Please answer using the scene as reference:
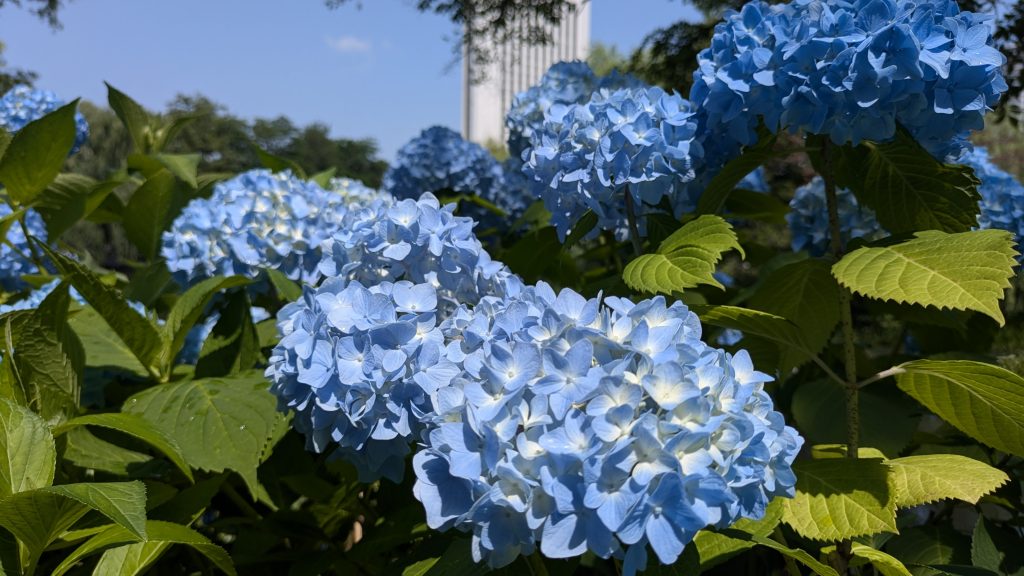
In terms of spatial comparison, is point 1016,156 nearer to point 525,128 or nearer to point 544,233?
point 525,128

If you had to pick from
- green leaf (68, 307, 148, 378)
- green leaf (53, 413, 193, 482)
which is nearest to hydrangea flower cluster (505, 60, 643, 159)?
green leaf (68, 307, 148, 378)

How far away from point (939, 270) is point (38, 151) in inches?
75.7

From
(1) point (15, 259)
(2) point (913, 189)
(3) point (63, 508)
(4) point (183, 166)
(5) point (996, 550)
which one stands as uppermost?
(2) point (913, 189)

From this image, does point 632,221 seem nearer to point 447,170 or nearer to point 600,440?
point 600,440

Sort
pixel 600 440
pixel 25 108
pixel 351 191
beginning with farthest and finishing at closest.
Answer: pixel 25 108 → pixel 351 191 → pixel 600 440

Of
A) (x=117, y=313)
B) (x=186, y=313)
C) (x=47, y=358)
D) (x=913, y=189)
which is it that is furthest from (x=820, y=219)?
(x=47, y=358)

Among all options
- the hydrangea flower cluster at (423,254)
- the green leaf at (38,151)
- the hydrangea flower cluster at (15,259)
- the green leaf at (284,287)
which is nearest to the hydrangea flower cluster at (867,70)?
the hydrangea flower cluster at (423,254)

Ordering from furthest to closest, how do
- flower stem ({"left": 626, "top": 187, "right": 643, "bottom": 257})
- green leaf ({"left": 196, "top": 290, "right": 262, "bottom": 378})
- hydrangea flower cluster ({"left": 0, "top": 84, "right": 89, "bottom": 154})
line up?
hydrangea flower cluster ({"left": 0, "top": 84, "right": 89, "bottom": 154})
green leaf ({"left": 196, "top": 290, "right": 262, "bottom": 378})
flower stem ({"left": 626, "top": 187, "right": 643, "bottom": 257})

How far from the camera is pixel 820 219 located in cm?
240

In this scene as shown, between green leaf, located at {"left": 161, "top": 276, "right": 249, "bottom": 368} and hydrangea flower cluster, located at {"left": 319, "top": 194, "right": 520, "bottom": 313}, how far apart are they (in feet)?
1.20

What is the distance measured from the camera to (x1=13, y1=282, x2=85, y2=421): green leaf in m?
1.41

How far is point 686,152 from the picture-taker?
1609 millimetres

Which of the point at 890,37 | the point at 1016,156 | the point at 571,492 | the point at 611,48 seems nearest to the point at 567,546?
the point at 571,492

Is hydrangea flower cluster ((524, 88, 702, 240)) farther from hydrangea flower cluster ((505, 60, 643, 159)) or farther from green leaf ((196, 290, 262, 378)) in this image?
hydrangea flower cluster ((505, 60, 643, 159))
